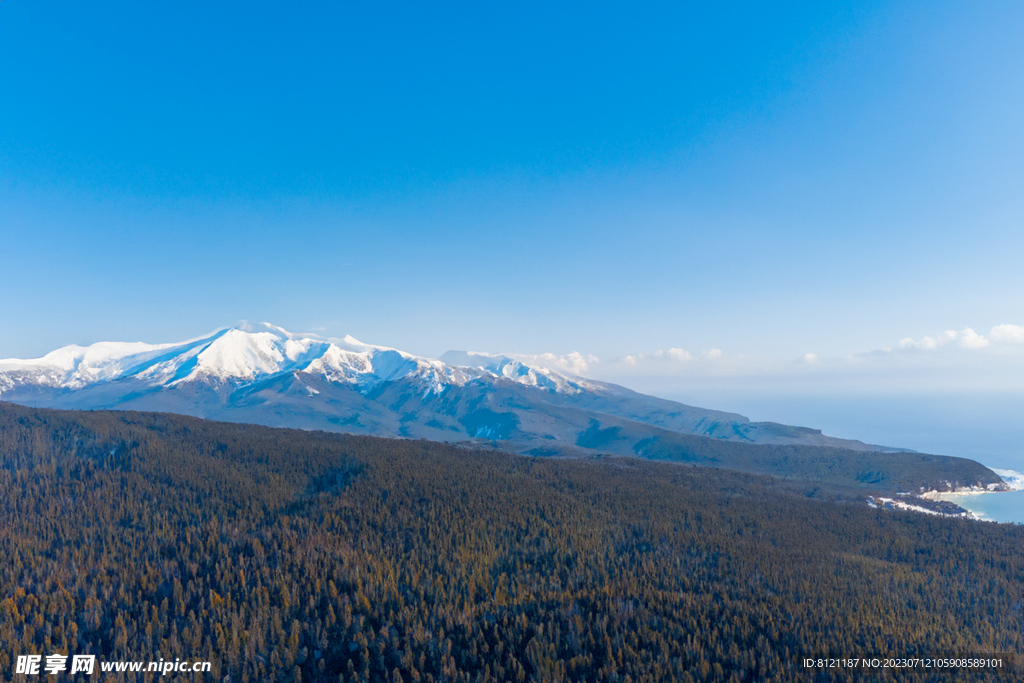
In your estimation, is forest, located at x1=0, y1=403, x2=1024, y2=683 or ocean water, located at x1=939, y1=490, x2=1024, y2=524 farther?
ocean water, located at x1=939, y1=490, x2=1024, y2=524

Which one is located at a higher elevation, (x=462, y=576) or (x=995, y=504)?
(x=462, y=576)

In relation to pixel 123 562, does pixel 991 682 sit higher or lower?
higher

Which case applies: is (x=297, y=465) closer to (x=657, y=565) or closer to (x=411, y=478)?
(x=411, y=478)

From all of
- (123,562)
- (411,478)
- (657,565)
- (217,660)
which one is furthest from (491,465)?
(217,660)

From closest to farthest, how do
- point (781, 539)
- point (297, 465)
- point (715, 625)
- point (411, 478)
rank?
1. point (715, 625)
2. point (781, 539)
3. point (411, 478)
4. point (297, 465)

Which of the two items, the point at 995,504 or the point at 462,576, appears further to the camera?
the point at 995,504
